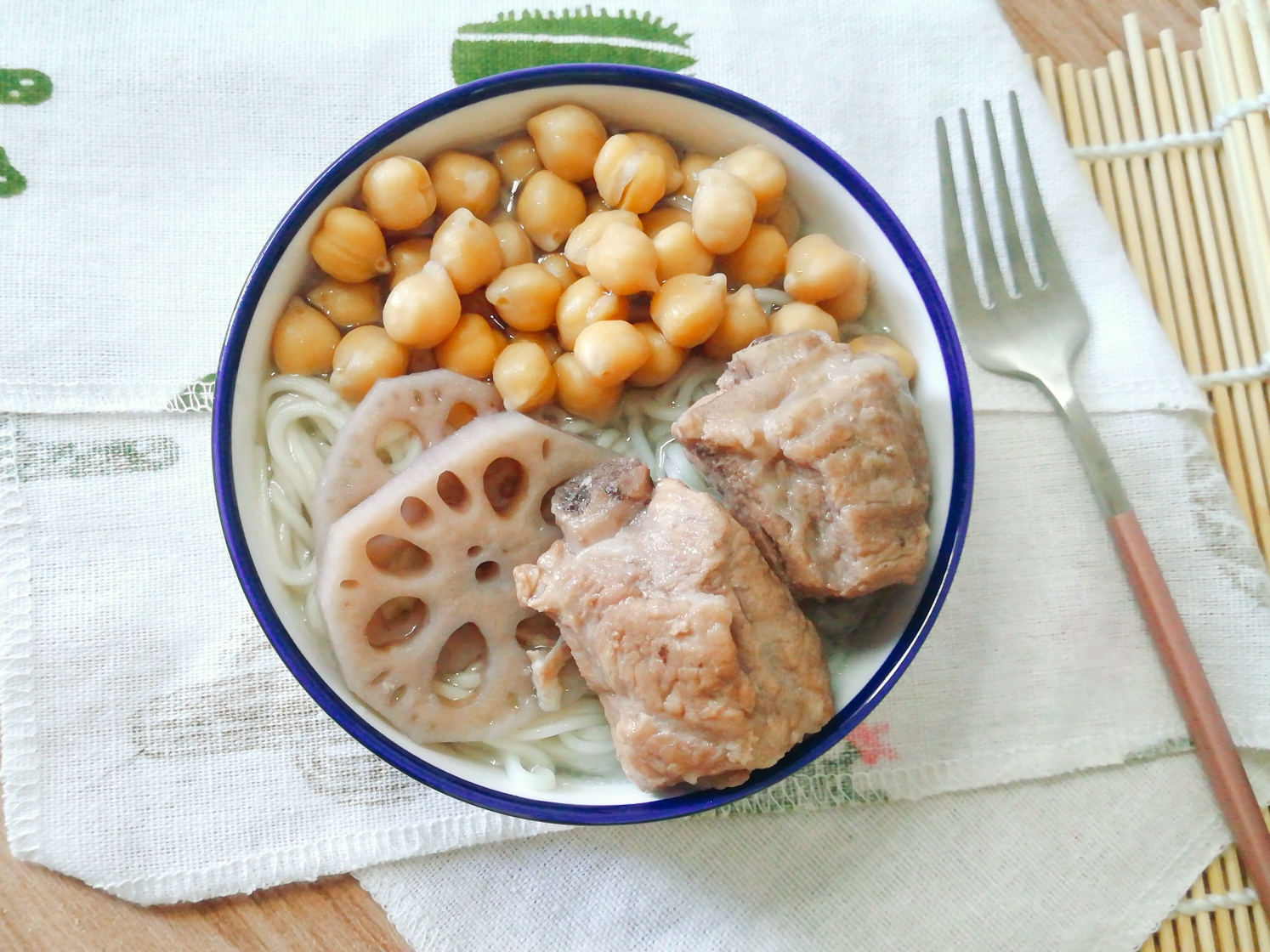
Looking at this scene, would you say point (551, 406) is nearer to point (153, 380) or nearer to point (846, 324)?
point (846, 324)

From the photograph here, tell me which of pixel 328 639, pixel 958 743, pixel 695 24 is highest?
pixel 695 24

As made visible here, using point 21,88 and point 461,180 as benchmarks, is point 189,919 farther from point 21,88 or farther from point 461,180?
point 21,88

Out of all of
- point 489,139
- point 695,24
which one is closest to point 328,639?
point 489,139

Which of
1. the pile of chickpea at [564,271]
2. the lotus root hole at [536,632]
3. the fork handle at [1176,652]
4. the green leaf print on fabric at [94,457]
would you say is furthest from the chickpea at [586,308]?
the fork handle at [1176,652]

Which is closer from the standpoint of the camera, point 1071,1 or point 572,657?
point 572,657

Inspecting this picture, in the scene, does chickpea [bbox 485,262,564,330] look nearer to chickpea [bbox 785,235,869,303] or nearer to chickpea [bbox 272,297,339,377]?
chickpea [bbox 272,297,339,377]

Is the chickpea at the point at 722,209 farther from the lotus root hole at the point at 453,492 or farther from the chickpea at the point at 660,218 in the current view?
the lotus root hole at the point at 453,492

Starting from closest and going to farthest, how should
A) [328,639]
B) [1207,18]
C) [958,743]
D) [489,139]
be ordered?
1. [328,639]
2. [489,139]
3. [958,743]
4. [1207,18]

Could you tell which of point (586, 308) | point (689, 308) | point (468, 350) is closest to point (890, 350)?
point (689, 308)

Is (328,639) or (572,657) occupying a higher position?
(328,639)
